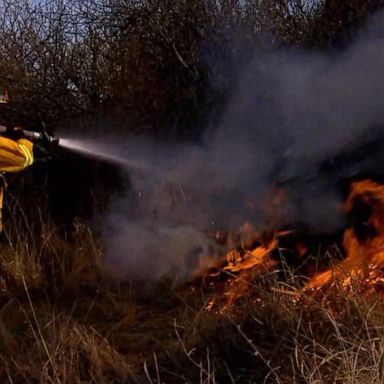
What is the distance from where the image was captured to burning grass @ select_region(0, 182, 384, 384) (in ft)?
12.3

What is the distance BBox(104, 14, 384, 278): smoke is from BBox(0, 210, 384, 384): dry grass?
52 centimetres

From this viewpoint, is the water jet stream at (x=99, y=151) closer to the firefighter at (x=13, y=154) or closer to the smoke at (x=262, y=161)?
the smoke at (x=262, y=161)

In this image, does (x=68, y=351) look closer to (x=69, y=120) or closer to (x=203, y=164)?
(x=203, y=164)

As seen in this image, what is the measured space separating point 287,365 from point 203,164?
2.80m

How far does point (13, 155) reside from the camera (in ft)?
16.2

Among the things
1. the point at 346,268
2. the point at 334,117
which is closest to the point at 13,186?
the point at 334,117

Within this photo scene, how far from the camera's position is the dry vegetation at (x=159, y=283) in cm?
394

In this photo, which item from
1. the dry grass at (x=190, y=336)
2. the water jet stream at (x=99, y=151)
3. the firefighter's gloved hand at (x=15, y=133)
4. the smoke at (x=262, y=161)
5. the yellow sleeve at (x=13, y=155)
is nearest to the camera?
the dry grass at (x=190, y=336)

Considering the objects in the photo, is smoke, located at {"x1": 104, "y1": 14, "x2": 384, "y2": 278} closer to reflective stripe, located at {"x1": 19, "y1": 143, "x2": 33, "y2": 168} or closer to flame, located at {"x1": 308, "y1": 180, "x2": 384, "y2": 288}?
flame, located at {"x1": 308, "y1": 180, "x2": 384, "y2": 288}

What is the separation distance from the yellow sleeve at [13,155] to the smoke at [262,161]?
148 centimetres

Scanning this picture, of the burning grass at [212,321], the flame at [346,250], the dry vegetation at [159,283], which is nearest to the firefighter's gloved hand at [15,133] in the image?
the burning grass at [212,321]

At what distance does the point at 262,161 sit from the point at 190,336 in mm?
1882

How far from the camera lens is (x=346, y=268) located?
473cm

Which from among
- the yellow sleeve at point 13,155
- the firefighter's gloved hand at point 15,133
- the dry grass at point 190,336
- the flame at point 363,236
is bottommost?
the dry grass at point 190,336
